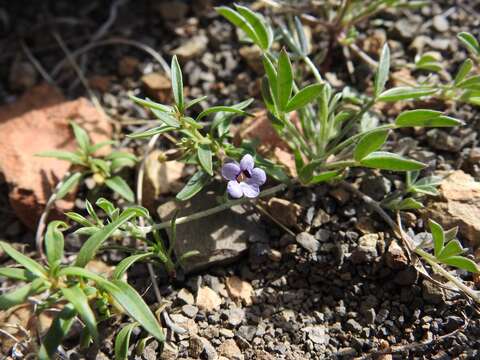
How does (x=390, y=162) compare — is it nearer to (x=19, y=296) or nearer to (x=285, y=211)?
(x=285, y=211)

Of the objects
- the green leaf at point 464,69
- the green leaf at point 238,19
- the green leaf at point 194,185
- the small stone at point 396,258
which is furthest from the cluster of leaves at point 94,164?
the green leaf at point 464,69

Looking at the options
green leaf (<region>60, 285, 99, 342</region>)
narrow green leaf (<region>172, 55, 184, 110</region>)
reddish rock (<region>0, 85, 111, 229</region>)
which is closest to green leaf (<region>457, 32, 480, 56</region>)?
narrow green leaf (<region>172, 55, 184, 110</region>)

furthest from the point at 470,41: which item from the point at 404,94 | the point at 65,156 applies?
the point at 65,156

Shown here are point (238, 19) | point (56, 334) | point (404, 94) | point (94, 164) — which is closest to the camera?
point (56, 334)

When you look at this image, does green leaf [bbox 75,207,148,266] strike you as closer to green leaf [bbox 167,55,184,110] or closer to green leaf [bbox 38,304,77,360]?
green leaf [bbox 38,304,77,360]

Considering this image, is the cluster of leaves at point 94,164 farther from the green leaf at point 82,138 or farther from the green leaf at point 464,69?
the green leaf at point 464,69

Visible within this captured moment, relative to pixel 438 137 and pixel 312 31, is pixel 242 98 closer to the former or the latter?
pixel 312 31
